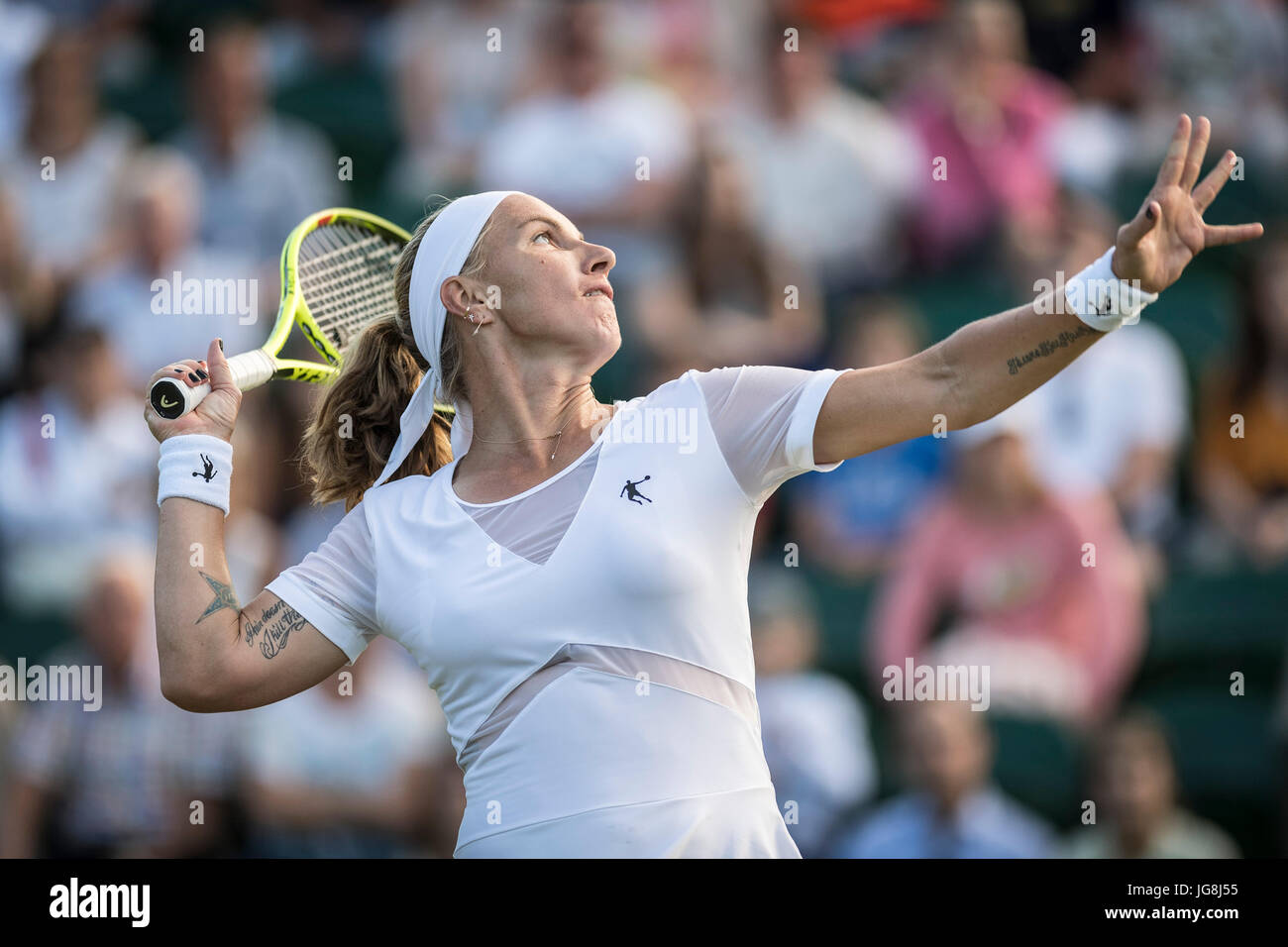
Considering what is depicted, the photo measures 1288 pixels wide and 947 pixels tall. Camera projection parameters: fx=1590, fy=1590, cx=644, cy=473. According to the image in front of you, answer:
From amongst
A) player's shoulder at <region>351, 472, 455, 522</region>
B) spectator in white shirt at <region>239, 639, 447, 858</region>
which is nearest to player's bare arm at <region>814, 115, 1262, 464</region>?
player's shoulder at <region>351, 472, 455, 522</region>

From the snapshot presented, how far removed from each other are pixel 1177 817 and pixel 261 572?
342 cm

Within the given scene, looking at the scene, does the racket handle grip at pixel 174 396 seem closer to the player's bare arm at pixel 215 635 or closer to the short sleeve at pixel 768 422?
the player's bare arm at pixel 215 635

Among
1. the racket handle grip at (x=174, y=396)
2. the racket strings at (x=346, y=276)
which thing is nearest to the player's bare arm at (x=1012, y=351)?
the racket handle grip at (x=174, y=396)

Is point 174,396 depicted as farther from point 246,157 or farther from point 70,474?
point 246,157

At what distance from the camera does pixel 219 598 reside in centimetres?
300

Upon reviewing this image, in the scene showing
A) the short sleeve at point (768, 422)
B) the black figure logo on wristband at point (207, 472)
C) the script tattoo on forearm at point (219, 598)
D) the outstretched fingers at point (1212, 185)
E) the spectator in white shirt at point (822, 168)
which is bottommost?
the script tattoo on forearm at point (219, 598)

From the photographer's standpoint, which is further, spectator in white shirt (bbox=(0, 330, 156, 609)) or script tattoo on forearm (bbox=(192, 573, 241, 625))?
spectator in white shirt (bbox=(0, 330, 156, 609))

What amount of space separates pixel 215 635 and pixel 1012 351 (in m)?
1.53

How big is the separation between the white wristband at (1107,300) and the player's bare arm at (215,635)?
1.50 meters

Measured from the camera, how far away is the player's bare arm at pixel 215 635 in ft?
9.65

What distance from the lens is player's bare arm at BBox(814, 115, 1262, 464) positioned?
2.63 metres

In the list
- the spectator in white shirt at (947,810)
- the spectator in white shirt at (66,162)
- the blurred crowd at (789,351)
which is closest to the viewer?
the spectator in white shirt at (947,810)

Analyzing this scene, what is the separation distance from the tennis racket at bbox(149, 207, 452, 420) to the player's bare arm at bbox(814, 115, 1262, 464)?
104cm

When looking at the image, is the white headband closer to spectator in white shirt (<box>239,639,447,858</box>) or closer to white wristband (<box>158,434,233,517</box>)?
white wristband (<box>158,434,233,517</box>)
